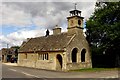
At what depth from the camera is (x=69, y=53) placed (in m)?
36.6

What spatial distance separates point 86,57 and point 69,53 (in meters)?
5.10

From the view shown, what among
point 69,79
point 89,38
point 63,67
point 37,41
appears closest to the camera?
point 69,79

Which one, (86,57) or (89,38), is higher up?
(89,38)

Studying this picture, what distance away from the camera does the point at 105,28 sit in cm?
3750

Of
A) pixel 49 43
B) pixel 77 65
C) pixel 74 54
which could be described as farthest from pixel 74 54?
pixel 49 43

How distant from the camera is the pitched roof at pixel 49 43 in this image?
38.2m

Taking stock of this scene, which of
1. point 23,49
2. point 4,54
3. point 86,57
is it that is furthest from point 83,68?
point 4,54

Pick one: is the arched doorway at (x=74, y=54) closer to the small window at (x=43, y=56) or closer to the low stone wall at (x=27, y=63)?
the small window at (x=43, y=56)

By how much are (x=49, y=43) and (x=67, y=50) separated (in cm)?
687

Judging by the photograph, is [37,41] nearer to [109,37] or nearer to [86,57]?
[86,57]

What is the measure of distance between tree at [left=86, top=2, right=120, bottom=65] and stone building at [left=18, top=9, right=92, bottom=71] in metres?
2.06

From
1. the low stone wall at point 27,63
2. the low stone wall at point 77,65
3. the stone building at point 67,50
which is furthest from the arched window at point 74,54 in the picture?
the low stone wall at point 27,63

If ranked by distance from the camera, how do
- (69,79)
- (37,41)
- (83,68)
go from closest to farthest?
(69,79)
(83,68)
(37,41)

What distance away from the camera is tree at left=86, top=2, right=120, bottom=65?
36.8 m
